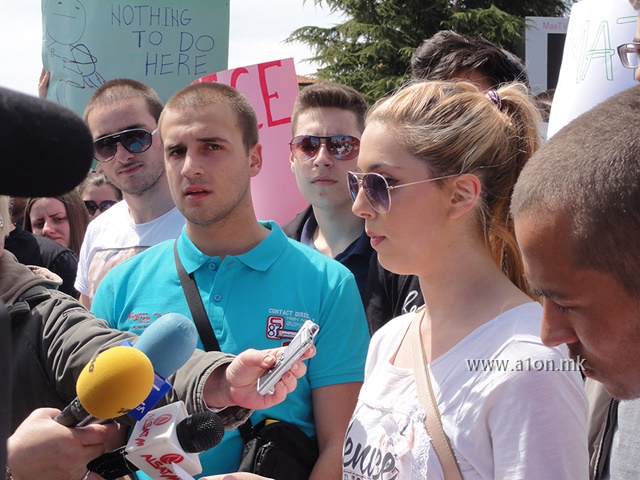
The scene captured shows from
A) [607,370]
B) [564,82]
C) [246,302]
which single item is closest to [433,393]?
[607,370]

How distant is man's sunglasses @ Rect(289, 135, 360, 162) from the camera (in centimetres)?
408

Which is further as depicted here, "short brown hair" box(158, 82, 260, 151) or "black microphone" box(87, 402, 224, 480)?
"short brown hair" box(158, 82, 260, 151)

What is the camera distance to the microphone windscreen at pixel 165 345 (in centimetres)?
179

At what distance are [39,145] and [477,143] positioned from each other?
176 cm

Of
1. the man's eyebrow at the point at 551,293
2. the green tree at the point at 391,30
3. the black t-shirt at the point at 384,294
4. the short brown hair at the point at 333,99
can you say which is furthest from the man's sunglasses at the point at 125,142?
the green tree at the point at 391,30

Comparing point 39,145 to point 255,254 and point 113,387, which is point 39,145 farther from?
point 255,254

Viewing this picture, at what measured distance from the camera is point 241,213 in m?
3.36

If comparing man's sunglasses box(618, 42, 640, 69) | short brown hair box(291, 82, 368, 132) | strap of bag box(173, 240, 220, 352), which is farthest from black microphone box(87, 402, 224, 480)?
short brown hair box(291, 82, 368, 132)

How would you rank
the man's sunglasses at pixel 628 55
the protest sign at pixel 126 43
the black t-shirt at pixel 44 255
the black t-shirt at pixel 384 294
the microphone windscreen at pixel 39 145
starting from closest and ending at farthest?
the microphone windscreen at pixel 39 145, the man's sunglasses at pixel 628 55, the black t-shirt at pixel 384 294, the black t-shirt at pixel 44 255, the protest sign at pixel 126 43

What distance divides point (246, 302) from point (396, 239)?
874mm

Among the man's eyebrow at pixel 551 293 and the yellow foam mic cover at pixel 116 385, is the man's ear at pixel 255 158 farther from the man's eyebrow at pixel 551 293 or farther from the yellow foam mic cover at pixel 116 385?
the man's eyebrow at pixel 551 293

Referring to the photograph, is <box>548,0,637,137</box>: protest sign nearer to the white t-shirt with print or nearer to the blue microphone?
the white t-shirt with print

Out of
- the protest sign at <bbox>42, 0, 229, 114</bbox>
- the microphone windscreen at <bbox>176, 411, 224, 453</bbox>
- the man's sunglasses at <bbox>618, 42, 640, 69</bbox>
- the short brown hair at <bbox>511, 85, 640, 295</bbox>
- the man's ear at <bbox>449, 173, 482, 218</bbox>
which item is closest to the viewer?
the short brown hair at <bbox>511, 85, 640, 295</bbox>

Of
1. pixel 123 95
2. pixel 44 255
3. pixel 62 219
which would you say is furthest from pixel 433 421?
pixel 62 219
